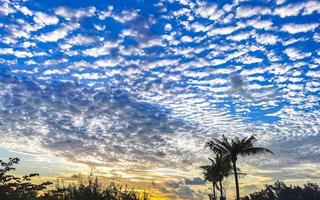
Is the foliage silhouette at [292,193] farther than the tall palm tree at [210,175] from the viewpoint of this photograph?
Yes

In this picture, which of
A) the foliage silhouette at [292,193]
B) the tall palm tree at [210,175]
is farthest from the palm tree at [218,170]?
the foliage silhouette at [292,193]

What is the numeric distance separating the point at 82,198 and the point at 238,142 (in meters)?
16.9

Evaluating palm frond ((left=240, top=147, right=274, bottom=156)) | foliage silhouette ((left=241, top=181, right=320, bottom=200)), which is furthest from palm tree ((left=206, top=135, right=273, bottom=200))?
foliage silhouette ((left=241, top=181, right=320, bottom=200))

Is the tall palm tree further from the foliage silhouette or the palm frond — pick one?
the foliage silhouette

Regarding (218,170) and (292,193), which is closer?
(218,170)

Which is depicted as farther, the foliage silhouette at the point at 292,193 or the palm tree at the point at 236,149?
the foliage silhouette at the point at 292,193

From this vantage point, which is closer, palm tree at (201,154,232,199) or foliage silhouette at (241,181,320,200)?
palm tree at (201,154,232,199)

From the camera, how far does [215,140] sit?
1620 inches

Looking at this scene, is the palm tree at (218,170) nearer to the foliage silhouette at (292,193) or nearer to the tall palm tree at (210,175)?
the tall palm tree at (210,175)

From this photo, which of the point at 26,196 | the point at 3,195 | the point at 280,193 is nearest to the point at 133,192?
the point at 26,196

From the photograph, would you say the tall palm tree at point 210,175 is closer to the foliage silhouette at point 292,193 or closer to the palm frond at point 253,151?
the palm frond at point 253,151

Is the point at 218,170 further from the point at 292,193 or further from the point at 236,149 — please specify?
the point at 292,193

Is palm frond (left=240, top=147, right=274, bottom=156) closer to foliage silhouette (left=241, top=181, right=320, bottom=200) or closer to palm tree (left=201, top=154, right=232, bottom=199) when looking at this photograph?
palm tree (left=201, top=154, right=232, bottom=199)

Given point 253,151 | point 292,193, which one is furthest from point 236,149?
point 292,193
